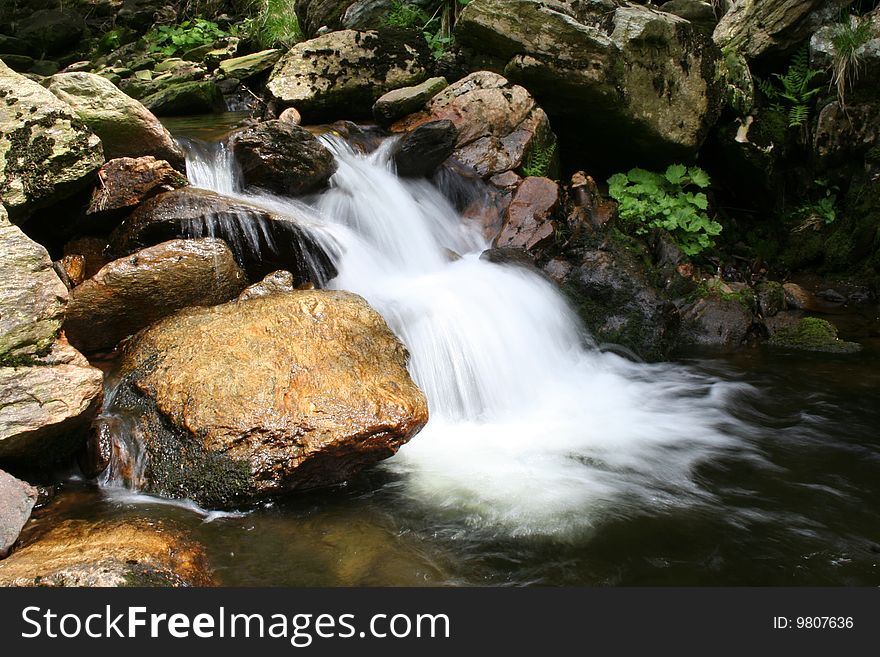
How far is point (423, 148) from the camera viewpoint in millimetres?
7910

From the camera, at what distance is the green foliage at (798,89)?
356 inches

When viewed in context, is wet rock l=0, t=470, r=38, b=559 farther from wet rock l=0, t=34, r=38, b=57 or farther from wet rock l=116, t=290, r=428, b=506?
wet rock l=0, t=34, r=38, b=57

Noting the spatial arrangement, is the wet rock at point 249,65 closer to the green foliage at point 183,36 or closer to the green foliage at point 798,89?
the green foliage at point 183,36

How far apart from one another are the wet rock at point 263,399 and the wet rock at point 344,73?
5.20 metres

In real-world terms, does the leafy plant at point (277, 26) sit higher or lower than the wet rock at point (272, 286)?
higher

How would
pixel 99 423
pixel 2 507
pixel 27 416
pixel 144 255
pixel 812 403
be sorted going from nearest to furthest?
pixel 2 507, pixel 27 416, pixel 99 423, pixel 144 255, pixel 812 403

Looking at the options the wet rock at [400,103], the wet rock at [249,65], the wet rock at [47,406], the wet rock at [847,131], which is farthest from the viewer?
the wet rock at [249,65]

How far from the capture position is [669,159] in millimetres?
9102

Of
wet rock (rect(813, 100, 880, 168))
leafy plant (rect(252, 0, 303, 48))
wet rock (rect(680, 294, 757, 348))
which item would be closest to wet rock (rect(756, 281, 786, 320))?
wet rock (rect(680, 294, 757, 348))

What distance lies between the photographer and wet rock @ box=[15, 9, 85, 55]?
14555 mm

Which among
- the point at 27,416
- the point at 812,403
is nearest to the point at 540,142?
the point at 812,403

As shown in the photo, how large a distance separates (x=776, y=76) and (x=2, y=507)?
10.4 m

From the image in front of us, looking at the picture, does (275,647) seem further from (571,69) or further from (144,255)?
(571,69)

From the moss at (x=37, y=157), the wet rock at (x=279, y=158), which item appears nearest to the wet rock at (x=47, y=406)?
the moss at (x=37, y=157)
